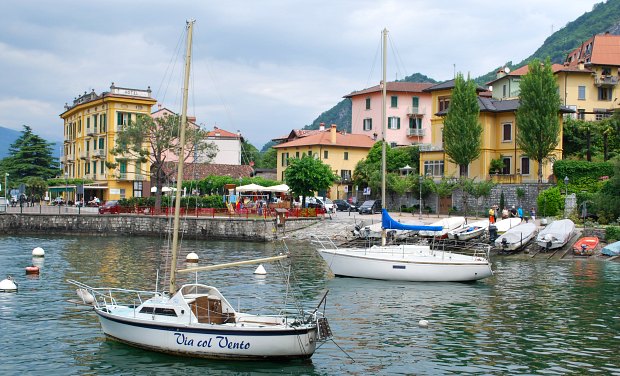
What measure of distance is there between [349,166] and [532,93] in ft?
108

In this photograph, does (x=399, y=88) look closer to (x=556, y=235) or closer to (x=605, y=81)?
(x=605, y=81)

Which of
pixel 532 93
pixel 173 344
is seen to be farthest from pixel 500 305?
pixel 532 93

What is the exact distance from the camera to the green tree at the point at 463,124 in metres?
68.6

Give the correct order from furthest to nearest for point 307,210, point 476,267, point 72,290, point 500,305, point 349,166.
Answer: point 349,166 → point 307,210 → point 476,267 → point 72,290 → point 500,305

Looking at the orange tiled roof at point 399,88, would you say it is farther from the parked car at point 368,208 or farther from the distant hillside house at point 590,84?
the parked car at point 368,208

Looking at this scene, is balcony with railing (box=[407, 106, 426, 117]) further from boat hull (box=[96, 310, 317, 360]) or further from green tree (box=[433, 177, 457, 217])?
boat hull (box=[96, 310, 317, 360])

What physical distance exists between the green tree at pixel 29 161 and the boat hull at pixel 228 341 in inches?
3773

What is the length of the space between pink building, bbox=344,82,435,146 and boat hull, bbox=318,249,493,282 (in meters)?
66.6

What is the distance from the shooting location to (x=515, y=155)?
70562 millimetres

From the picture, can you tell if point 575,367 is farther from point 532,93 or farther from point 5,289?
point 532,93

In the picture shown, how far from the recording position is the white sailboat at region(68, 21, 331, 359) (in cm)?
1856

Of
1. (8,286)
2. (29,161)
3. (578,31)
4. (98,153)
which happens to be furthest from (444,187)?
(578,31)

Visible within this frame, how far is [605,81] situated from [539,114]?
25818 millimetres

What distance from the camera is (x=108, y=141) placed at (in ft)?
299
